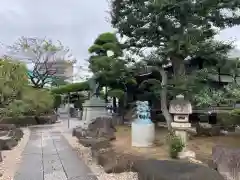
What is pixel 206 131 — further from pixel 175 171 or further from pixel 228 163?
pixel 175 171

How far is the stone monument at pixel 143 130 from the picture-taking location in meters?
8.41

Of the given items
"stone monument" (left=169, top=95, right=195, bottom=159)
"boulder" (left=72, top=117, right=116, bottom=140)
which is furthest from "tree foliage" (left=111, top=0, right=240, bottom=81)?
"boulder" (left=72, top=117, right=116, bottom=140)

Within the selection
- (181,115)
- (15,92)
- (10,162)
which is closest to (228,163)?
(181,115)

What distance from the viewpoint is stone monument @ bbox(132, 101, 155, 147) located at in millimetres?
8415

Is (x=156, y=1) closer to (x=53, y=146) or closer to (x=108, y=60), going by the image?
(x=108, y=60)

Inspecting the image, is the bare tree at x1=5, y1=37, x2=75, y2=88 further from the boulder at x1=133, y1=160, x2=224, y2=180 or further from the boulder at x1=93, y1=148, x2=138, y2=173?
the boulder at x1=133, y1=160, x2=224, y2=180

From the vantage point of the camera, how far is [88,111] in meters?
15.9

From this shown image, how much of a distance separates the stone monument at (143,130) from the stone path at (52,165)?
68.9 inches

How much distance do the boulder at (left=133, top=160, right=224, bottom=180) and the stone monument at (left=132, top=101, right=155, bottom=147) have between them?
3.48m

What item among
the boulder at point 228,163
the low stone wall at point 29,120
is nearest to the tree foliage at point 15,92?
the low stone wall at point 29,120

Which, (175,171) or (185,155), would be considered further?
(185,155)

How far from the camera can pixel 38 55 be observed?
24.2 meters

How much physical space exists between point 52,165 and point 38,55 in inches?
733

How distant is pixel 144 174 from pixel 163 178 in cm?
67
